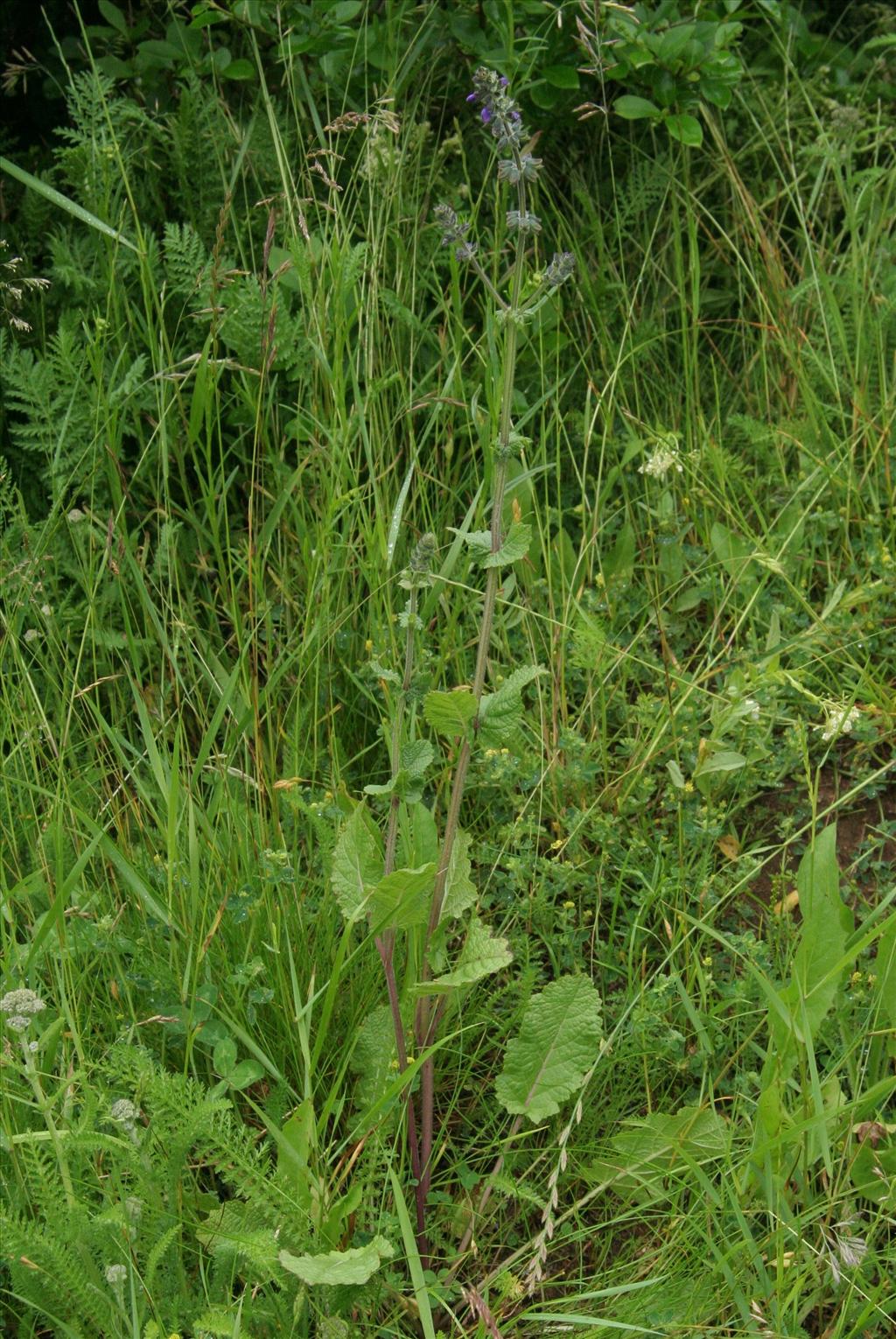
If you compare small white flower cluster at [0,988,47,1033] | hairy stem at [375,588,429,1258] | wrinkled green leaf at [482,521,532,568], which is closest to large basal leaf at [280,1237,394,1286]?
hairy stem at [375,588,429,1258]

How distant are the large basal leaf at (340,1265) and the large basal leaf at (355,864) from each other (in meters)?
0.40

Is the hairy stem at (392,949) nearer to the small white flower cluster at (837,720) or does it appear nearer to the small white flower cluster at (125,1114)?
the small white flower cluster at (125,1114)

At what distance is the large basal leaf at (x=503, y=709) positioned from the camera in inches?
61.1

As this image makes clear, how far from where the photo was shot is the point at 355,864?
165cm

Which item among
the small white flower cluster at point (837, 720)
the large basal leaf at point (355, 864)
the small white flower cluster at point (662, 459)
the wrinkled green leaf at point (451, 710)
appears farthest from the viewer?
the small white flower cluster at point (662, 459)

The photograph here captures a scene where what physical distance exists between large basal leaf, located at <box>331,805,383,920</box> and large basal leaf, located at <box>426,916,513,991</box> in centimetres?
15

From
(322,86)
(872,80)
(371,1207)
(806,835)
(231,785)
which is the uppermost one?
(322,86)

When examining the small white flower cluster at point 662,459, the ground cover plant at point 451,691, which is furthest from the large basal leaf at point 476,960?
the small white flower cluster at point 662,459

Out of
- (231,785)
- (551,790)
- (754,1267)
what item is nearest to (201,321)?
(231,785)

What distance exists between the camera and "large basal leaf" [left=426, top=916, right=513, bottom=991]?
1.53 m

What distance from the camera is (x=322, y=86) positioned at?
2.89m

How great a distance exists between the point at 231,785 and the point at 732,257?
6.19 feet

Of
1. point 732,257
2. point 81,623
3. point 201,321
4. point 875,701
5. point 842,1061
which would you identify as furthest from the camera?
point 732,257

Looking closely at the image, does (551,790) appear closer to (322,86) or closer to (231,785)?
(231,785)
